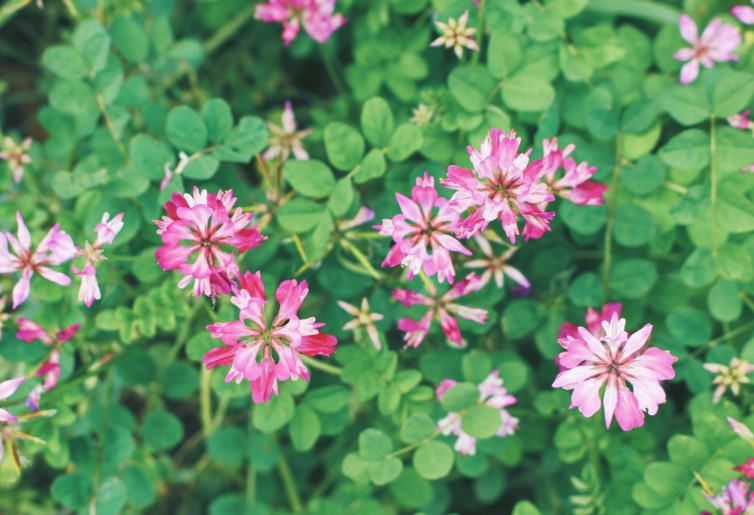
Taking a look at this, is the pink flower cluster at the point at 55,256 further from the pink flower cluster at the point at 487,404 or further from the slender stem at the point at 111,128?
the pink flower cluster at the point at 487,404

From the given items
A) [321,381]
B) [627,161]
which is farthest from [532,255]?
[321,381]

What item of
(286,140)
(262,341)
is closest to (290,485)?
(262,341)

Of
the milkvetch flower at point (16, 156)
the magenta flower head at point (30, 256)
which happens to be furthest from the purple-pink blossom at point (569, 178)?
the milkvetch flower at point (16, 156)

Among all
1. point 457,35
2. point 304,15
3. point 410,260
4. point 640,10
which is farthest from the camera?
point 640,10

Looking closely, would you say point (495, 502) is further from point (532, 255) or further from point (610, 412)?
point (610, 412)

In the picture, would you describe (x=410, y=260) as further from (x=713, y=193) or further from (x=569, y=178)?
(x=713, y=193)

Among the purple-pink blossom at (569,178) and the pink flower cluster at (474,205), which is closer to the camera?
the pink flower cluster at (474,205)
